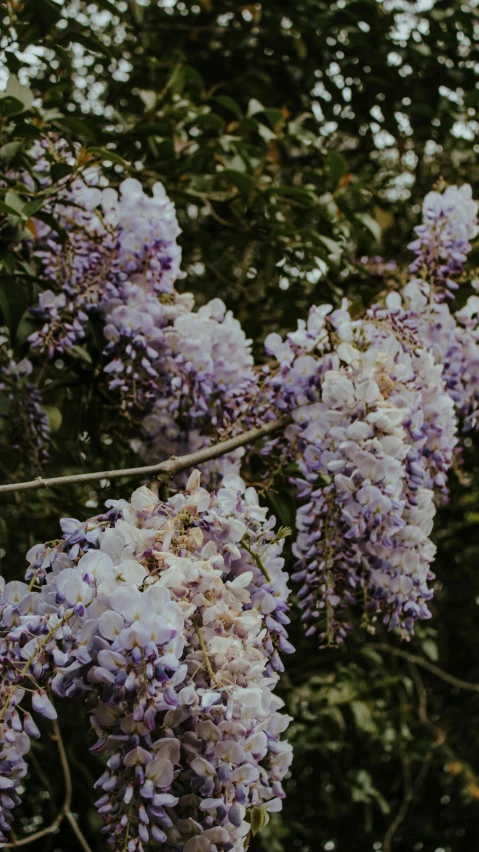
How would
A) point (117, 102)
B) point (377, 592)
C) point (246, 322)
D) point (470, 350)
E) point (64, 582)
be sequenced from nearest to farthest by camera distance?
1. point (64, 582)
2. point (377, 592)
3. point (470, 350)
4. point (246, 322)
5. point (117, 102)

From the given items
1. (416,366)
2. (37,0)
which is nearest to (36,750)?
(416,366)

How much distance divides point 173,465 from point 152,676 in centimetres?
38

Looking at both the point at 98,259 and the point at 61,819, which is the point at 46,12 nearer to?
the point at 98,259

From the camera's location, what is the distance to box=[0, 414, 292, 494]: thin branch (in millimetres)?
A: 1041

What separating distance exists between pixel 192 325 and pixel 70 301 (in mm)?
210

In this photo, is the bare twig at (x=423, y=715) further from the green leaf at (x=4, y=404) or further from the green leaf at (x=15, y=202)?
the green leaf at (x=15, y=202)

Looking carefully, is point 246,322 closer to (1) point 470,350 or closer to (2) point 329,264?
(2) point 329,264

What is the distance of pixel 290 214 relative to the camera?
209cm

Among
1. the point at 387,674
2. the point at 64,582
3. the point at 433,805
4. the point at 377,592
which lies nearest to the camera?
the point at 64,582

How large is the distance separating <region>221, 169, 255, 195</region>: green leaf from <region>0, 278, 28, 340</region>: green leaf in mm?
595

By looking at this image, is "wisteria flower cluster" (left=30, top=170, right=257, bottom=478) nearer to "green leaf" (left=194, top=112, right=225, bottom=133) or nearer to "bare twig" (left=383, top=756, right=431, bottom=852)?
"green leaf" (left=194, top=112, right=225, bottom=133)

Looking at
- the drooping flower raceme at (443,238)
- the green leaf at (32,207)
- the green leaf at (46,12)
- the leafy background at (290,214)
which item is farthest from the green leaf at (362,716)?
the green leaf at (46,12)

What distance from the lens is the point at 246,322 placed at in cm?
214

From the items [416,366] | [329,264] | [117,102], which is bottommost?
[416,366]
